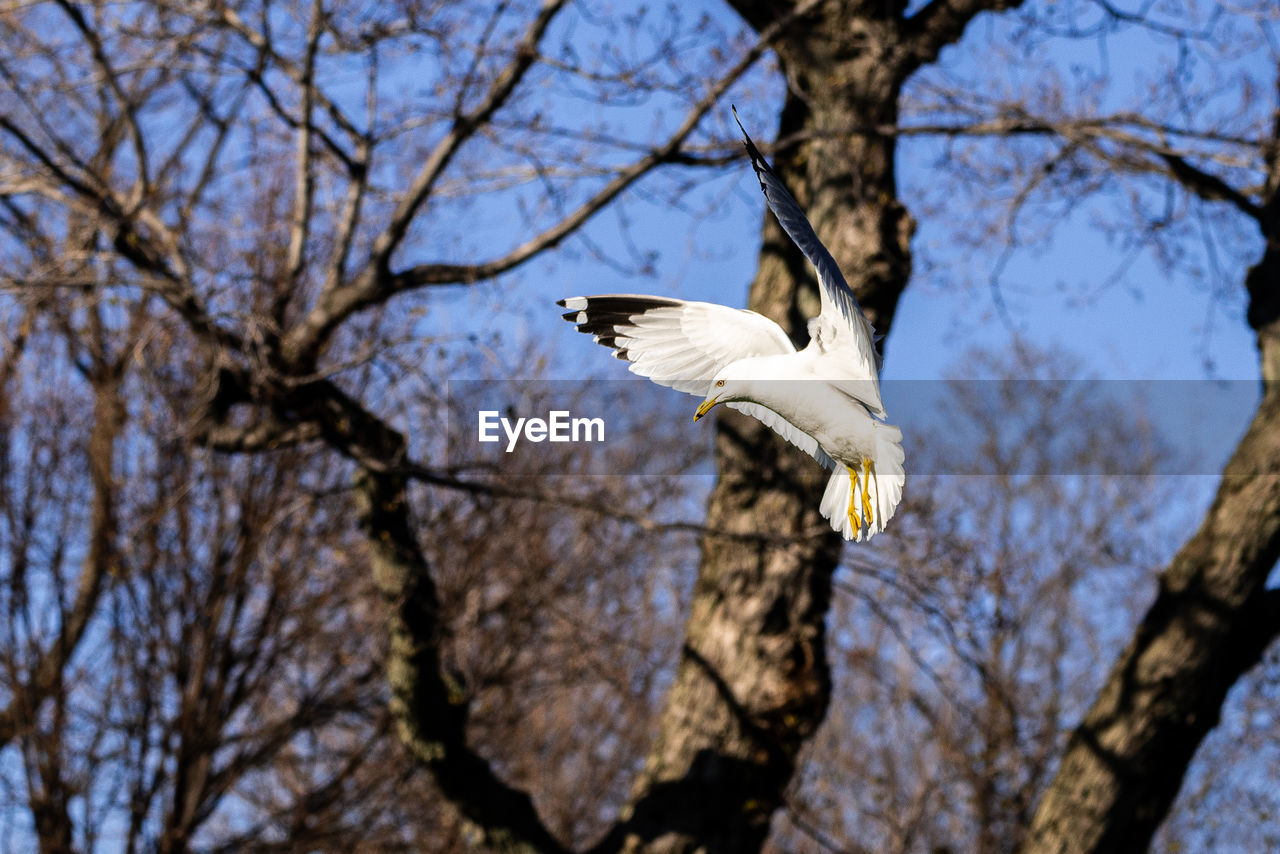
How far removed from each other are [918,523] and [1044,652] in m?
8.96

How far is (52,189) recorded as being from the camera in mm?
5516

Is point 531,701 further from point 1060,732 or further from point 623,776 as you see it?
point 1060,732

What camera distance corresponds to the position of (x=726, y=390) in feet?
3.17

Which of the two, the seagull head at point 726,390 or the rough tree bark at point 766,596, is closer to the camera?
the seagull head at point 726,390

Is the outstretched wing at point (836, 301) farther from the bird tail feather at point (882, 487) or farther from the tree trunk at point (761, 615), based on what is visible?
the tree trunk at point (761, 615)

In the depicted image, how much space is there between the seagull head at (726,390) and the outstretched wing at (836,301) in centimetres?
9

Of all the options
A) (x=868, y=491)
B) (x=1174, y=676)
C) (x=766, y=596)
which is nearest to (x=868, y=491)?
(x=868, y=491)

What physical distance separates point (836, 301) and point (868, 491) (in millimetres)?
171

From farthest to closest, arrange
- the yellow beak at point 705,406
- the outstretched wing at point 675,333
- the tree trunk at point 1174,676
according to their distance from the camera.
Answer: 1. the tree trunk at point 1174,676
2. the outstretched wing at point 675,333
3. the yellow beak at point 705,406

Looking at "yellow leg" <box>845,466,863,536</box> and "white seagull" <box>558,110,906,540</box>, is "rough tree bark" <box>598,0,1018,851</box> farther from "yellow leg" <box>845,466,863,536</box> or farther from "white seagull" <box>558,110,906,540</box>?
"yellow leg" <box>845,466,863,536</box>

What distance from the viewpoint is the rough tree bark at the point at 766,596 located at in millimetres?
4895

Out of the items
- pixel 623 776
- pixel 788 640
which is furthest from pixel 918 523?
pixel 623 776

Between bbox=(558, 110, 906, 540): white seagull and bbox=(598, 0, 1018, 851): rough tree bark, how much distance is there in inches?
143

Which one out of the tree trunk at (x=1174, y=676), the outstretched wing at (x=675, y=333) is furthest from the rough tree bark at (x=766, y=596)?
the outstretched wing at (x=675, y=333)
